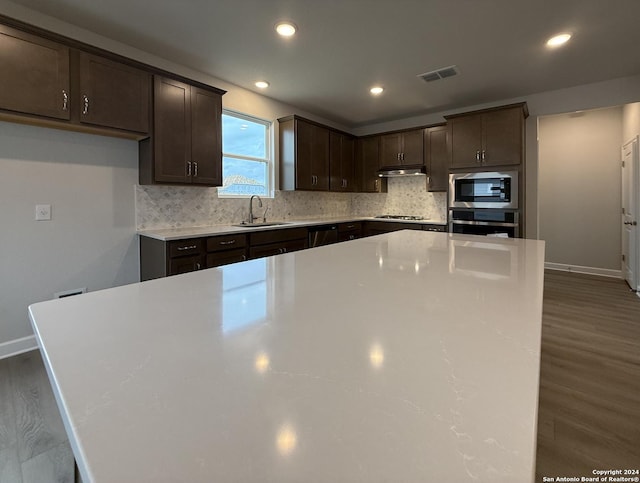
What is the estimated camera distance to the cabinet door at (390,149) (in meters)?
5.17

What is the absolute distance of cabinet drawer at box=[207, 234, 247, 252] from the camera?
9.97 ft

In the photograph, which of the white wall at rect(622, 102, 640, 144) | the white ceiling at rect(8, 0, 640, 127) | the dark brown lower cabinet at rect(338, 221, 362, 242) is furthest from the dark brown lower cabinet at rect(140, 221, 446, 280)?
the white wall at rect(622, 102, 640, 144)

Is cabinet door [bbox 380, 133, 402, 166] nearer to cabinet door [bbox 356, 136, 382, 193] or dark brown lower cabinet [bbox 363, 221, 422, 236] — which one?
cabinet door [bbox 356, 136, 382, 193]

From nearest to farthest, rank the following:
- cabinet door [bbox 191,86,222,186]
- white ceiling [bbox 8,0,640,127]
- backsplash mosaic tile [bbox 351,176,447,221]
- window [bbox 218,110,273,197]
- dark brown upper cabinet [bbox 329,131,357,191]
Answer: white ceiling [bbox 8,0,640,127]
cabinet door [bbox 191,86,222,186]
window [bbox 218,110,273,197]
dark brown upper cabinet [bbox 329,131,357,191]
backsplash mosaic tile [bbox 351,176,447,221]

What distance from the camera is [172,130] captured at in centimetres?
301

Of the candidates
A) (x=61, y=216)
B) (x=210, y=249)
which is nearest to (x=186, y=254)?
(x=210, y=249)

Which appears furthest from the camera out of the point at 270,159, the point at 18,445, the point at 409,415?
the point at 270,159

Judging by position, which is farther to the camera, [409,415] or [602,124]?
[602,124]

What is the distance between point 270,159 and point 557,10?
10.7 feet

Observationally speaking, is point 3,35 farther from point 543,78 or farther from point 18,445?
point 543,78

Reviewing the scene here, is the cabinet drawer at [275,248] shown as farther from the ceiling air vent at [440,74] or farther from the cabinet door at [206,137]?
the ceiling air vent at [440,74]

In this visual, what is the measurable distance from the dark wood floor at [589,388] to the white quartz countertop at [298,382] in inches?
43.5

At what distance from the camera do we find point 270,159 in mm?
4465

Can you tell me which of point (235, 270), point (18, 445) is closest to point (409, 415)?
point (235, 270)
